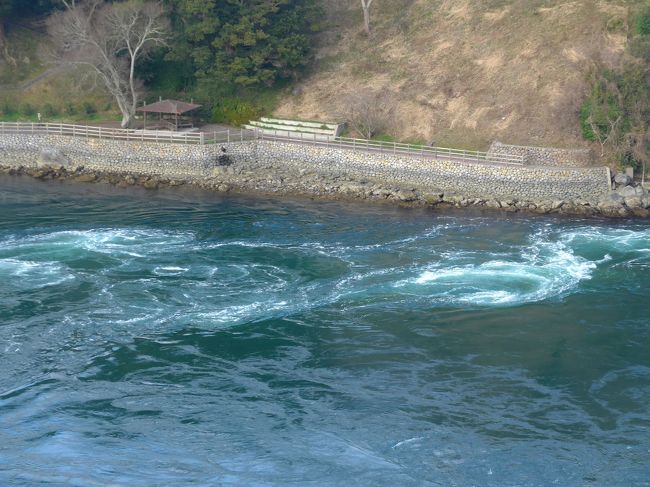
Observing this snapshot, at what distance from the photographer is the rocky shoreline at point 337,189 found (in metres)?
43.4

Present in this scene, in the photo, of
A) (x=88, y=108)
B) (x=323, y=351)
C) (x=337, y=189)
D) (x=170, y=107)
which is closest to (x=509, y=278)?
(x=323, y=351)

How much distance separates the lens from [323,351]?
27.8 m

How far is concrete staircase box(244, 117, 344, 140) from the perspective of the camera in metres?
52.4

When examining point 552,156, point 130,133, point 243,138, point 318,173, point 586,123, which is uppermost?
point 586,123

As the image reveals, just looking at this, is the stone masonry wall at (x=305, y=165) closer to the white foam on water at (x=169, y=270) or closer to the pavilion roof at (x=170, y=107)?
the pavilion roof at (x=170, y=107)

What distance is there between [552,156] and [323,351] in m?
24.3

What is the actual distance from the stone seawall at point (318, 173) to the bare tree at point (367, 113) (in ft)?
12.3

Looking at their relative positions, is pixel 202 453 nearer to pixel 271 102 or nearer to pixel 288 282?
pixel 288 282

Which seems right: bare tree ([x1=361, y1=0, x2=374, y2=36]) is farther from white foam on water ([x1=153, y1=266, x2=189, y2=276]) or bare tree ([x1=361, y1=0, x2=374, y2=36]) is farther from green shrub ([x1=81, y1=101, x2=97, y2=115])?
white foam on water ([x1=153, y1=266, x2=189, y2=276])

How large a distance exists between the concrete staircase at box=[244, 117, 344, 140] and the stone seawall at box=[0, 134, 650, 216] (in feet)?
6.49

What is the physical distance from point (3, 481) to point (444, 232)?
24057 mm

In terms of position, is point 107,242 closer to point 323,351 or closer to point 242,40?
point 323,351

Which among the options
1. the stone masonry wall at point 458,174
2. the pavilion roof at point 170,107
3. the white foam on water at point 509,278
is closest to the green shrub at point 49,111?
the pavilion roof at point 170,107

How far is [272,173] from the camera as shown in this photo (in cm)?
4956
